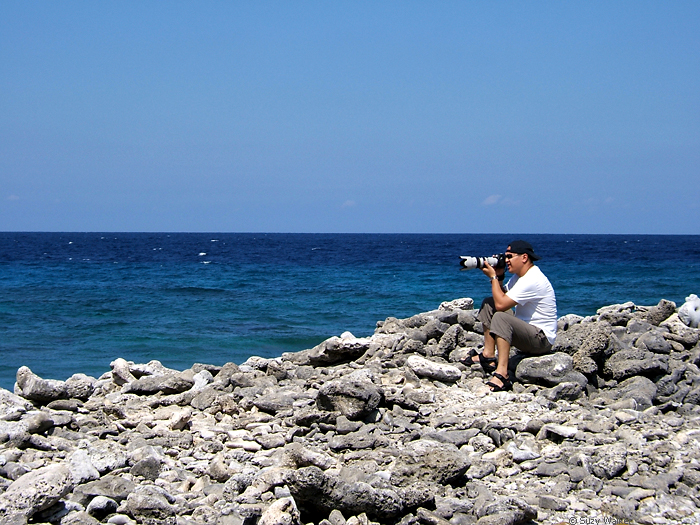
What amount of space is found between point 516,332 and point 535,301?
14.7 inches

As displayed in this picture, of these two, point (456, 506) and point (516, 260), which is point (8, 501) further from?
point (516, 260)

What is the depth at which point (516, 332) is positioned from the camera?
6910mm

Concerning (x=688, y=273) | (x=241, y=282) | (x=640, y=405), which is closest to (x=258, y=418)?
(x=640, y=405)

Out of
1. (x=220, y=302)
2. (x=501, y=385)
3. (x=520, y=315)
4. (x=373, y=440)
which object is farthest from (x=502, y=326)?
(x=220, y=302)

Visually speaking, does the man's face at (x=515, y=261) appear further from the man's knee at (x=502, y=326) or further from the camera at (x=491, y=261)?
the man's knee at (x=502, y=326)

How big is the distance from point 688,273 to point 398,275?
14685 mm

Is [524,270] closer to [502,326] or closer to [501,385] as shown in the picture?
[502,326]

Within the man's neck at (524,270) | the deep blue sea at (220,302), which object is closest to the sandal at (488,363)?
the man's neck at (524,270)

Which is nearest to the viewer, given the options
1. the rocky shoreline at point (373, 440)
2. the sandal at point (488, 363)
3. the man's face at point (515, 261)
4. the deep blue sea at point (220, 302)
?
the rocky shoreline at point (373, 440)

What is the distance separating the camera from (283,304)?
74.0 ft

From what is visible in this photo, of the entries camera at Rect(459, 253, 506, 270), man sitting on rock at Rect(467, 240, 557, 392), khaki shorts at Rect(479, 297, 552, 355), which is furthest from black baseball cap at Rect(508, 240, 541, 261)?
khaki shorts at Rect(479, 297, 552, 355)

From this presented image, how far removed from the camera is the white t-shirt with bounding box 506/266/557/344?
691 centimetres

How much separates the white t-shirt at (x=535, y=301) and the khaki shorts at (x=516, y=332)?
0.10 metres

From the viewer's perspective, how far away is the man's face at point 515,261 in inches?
275
